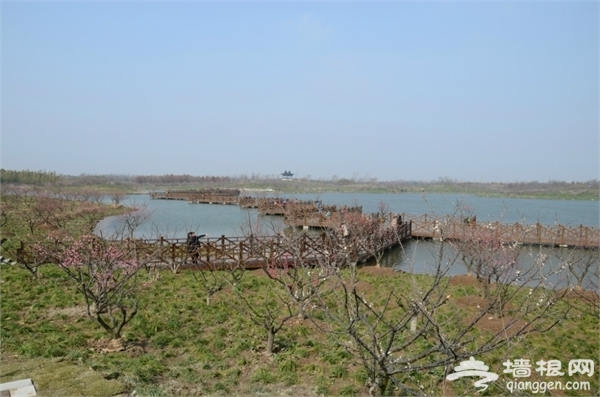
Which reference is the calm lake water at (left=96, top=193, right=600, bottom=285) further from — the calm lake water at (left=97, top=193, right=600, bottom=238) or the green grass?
the green grass

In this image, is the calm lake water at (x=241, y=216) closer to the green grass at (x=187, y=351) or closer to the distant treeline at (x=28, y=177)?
the green grass at (x=187, y=351)

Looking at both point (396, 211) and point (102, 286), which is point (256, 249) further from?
point (396, 211)

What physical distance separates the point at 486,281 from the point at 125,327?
7.79 metres

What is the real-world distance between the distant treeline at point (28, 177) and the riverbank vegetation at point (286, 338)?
2108 inches

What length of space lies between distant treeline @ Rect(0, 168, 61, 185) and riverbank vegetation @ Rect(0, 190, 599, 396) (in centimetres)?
5354

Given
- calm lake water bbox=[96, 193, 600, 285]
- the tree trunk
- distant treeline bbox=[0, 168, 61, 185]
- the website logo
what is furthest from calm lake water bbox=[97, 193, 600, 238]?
distant treeline bbox=[0, 168, 61, 185]

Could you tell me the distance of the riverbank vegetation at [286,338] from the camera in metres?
3.93

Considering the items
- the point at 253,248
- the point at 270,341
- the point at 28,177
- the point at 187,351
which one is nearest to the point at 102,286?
the point at 187,351

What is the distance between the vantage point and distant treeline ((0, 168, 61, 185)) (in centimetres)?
5498

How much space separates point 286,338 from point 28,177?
64785mm

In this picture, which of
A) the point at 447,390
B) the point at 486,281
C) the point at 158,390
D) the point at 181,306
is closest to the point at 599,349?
the point at 486,281

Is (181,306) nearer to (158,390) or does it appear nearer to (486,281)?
(158,390)

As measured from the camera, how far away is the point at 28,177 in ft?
195

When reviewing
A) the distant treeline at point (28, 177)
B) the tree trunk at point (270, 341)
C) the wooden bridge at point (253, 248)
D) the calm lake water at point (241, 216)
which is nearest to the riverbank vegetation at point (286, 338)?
the tree trunk at point (270, 341)
